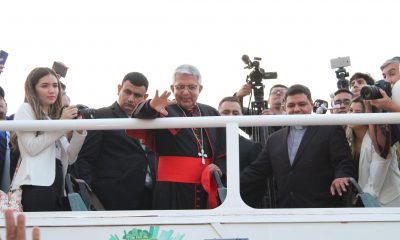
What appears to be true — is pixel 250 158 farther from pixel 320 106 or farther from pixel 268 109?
pixel 320 106

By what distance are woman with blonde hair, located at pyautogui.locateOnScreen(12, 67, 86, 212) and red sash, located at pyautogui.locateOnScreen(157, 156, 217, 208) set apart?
59 cm

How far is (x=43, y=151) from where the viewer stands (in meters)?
4.10

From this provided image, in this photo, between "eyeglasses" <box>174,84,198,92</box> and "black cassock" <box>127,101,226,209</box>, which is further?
"eyeglasses" <box>174,84,198,92</box>

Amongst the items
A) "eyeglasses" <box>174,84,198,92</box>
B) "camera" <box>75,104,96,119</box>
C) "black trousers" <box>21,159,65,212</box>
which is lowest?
"black trousers" <box>21,159,65,212</box>

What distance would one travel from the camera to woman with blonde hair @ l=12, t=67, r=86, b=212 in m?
4.05

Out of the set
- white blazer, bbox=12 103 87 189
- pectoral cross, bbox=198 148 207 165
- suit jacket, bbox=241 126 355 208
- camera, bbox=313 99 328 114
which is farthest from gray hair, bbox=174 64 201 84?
camera, bbox=313 99 328 114

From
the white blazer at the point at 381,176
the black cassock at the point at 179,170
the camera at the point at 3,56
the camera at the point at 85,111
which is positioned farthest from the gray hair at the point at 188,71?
the camera at the point at 3,56

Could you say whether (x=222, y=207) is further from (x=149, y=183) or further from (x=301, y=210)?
(x=149, y=183)

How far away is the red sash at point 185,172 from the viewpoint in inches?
172

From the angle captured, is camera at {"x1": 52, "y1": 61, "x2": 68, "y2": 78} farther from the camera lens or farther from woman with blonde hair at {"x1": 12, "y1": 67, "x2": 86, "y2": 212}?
the camera lens

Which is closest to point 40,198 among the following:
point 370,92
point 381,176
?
point 370,92

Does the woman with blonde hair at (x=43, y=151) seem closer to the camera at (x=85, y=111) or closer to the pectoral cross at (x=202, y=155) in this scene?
the camera at (x=85, y=111)

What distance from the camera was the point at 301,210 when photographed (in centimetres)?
377

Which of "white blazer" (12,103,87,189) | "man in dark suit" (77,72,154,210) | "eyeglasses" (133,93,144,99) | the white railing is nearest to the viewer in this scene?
the white railing
